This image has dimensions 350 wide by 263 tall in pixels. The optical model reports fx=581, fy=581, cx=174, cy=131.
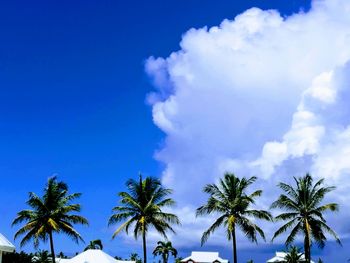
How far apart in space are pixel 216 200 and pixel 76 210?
43.4ft

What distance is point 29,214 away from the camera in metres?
52.5

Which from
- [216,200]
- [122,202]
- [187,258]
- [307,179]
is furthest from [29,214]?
[187,258]

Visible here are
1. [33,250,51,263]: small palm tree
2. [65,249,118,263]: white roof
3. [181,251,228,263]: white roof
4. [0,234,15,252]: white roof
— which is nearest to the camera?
[0,234,15,252]: white roof

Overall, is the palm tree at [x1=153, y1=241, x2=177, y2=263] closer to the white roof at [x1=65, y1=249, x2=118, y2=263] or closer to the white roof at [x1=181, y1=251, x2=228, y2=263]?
the white roof at [x1=181, y1=251, x2=228, y2=263]

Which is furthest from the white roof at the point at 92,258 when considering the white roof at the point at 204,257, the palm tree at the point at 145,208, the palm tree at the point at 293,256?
the white roof at the point at 204,257

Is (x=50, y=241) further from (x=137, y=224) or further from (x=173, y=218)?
(x=173, y=218)

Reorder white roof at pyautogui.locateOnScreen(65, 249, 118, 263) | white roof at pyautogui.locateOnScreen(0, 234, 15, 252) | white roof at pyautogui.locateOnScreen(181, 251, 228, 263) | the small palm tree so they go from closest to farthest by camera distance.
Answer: white roof at pyautogui.locateOnScreen(0, 234, 15, 252), white roof at pyautogui.locateOnScreen(65, 249, 118, 263), the small palm tree, white roof at pyautogui.locateOnScreen(181, 251, 228, 263)

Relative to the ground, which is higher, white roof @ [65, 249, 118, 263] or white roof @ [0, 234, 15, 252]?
white roof @ [65, 249, 118, 263]

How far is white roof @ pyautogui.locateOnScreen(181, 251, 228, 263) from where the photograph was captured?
123 meters

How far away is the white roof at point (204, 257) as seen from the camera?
4838 inches

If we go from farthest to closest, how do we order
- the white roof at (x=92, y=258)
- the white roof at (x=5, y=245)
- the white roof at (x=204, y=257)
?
the white roof at (x=204, y=257) → the white roof at (x=92, y=258) → the white roof at (x=5, y=245)

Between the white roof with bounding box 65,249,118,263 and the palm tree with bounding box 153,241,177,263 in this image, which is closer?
the white roof with bounding box 65,249,118,263

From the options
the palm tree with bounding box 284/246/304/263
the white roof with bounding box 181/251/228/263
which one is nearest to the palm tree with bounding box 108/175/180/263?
the palm tree with bounding box 284/246/304/263

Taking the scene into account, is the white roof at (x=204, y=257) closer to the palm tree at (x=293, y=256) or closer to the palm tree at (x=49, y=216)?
the palm tree at (x=293, y=256)
